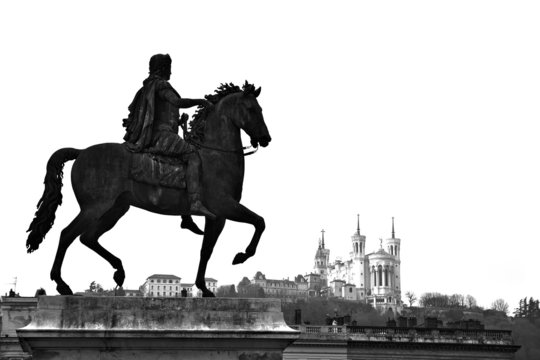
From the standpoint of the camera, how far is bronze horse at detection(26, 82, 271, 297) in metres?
14.1

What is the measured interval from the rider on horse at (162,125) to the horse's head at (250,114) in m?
0.39

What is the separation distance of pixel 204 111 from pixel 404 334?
54987 mm

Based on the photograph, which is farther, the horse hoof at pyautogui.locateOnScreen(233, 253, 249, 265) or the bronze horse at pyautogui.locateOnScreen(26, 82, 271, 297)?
Result: the horse hoof at pyautogui.locateOnScreen(233, 253, 249, 265)

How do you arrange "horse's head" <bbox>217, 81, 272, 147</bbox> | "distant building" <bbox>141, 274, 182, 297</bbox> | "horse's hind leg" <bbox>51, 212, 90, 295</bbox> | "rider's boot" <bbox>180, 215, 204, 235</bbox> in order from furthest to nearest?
"distant building" <bbox>141, 274, 182, 297</bbox> < "rider's boot" <bbox>180, 215, 204, 235</bbox> < "horse's head" <bbox>217, 81, 272, 147</bbox> < "horse's hind leg" <bbox>51, 212, 90, 295</bbox>

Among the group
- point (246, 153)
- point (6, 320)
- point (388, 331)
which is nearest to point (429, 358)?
point (388, 331)

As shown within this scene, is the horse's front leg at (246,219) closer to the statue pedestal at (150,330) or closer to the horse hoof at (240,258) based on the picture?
the horse hoof at (240,258)

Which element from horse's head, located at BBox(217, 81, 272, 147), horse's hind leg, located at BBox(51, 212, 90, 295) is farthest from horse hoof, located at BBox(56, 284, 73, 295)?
horse's head, located at BBox(217, 81, 272, 147)

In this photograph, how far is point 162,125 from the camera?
14438 millimetres

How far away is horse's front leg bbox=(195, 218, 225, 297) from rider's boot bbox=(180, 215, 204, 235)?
32cm

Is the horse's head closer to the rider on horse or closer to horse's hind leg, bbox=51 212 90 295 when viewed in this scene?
the rider on horse

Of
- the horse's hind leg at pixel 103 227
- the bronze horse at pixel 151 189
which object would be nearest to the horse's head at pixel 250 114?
the bronze horse at pixel 151 189

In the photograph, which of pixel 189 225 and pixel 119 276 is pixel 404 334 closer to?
pixel 189 225

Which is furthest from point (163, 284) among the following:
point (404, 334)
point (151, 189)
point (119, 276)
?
point (151, 189)

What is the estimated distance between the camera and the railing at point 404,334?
66.6 meters
